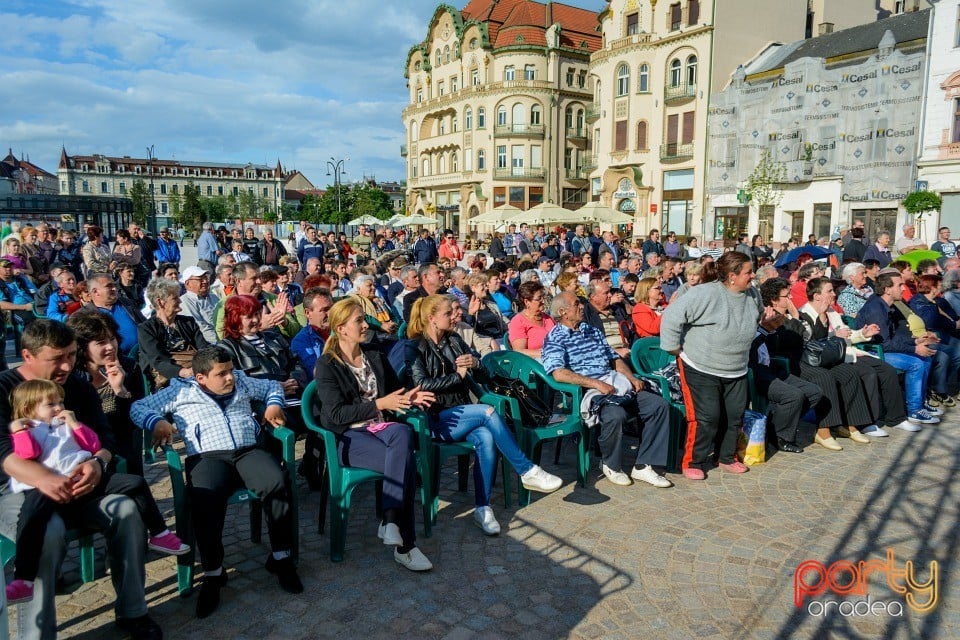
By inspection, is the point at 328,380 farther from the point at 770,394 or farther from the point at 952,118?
the point at 952,118

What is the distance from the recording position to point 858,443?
616 centimetres

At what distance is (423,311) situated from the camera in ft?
16.2

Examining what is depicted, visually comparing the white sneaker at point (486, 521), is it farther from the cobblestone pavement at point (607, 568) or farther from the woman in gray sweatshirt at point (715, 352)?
the woman in gray sweatshirt at point (715, 352)

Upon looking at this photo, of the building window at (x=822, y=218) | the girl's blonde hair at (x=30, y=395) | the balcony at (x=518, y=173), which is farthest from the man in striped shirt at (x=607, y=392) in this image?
the balcony at (x=518, y=173)

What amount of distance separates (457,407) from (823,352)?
3709mm

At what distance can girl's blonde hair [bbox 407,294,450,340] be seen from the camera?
192 inches

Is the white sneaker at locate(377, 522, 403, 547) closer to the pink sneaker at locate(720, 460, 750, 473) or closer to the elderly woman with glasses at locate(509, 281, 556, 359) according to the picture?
the elderly woman with glasses at locate(509, 281, 556, 359)

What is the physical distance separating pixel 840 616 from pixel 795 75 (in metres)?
32.8

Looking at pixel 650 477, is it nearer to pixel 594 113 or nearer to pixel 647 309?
pixel 647 309

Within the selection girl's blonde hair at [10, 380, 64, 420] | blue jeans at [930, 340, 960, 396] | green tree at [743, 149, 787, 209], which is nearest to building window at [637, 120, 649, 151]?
green tree at [743, 149, 787, 209]

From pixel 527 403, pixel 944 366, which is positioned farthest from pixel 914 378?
pixel 527 403

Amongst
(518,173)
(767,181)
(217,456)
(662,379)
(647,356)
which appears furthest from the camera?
(518,173)

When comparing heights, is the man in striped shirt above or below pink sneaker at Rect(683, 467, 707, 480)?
above

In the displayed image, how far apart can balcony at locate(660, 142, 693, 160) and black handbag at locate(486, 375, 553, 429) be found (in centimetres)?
3409
